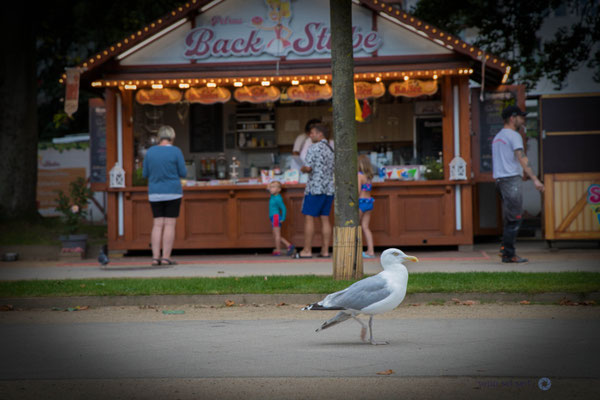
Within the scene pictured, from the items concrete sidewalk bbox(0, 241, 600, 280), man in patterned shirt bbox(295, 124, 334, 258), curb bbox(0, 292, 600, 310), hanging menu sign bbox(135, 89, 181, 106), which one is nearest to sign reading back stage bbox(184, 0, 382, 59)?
hanging menu sign bbox(135, 89, 181, 106)

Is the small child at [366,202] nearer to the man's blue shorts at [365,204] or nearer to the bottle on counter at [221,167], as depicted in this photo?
the man's blue shorts at [365,204]

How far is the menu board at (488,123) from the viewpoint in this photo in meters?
16.4

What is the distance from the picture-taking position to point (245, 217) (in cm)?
1598

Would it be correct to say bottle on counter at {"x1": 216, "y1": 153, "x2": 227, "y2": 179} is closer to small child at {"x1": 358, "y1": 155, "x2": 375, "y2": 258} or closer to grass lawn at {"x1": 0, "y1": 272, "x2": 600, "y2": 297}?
small child at {"x1": 358, "y1": 155, "x2": 375, "y2": 258}

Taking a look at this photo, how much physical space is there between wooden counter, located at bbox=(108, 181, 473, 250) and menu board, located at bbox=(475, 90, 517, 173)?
1.52 m

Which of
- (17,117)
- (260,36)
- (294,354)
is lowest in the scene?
(294,354)

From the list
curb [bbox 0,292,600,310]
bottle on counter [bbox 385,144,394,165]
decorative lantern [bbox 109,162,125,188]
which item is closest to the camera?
curb [bbox 0,292,600,310]

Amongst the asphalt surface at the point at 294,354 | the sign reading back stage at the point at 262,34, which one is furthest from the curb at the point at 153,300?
the sign reading back stage at the point at 262,34

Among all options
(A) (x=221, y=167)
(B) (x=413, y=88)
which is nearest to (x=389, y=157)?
(B) (x=413, y=88)

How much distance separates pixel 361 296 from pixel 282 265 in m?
7.21

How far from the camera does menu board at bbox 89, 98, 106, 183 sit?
679 inches

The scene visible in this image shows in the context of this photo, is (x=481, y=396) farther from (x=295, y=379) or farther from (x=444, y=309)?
(x=444, y=309)

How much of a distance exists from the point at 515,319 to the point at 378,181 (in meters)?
7.62

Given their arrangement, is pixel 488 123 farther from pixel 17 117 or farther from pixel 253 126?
pixel 17 117
